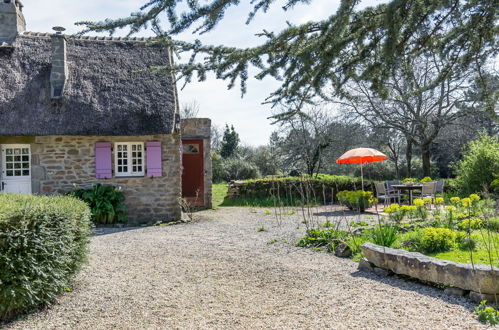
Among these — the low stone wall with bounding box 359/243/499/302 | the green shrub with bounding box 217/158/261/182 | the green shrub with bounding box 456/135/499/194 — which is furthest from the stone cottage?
the green shrub with bounding box 217/158/261/182

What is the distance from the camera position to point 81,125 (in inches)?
375

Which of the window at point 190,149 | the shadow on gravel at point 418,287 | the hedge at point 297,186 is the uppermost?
the window at point 190,149

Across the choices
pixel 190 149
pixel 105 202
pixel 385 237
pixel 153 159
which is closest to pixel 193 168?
pixel 190 149

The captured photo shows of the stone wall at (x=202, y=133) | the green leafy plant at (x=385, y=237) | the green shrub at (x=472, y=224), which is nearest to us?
the green leafy plant at (x=385, y=237)

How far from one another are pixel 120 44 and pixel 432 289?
10200mm

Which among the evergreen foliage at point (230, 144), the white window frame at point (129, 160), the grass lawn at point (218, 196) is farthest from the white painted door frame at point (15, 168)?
the evergreen foliage at point (230, 144)

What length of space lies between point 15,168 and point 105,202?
249 cm

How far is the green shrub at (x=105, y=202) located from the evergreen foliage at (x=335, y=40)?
706 cm

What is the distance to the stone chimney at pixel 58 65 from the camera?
984cm

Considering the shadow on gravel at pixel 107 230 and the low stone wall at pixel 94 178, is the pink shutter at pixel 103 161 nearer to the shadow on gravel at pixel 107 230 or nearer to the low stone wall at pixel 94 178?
the low stone wall at pixel 94 178

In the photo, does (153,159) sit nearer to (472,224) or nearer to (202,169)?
(202,169)

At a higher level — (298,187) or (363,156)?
(363,156)

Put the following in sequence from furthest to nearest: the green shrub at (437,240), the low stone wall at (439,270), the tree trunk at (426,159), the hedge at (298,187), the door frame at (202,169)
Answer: the tree trunk at (426,159), the hedge at (298,187), the door frame at (202,169), the green shrub at (437,240), the low stone wall at (439,270)

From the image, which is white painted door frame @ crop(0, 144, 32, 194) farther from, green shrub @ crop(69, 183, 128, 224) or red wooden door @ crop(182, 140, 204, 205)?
red wooden door @ crop(182, 140, 204, 205)
